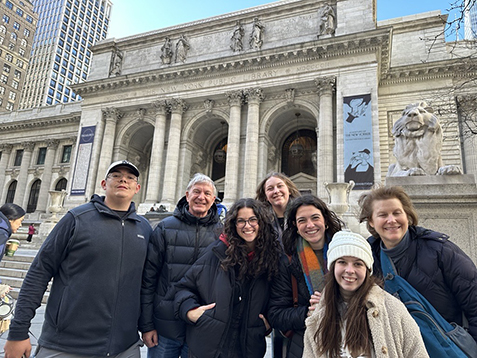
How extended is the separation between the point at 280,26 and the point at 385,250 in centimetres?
2332

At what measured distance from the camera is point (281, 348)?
264 cm

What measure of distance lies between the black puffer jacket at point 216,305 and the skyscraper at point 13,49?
221 feet

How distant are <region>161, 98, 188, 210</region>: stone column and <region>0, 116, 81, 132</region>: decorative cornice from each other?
1386 cm

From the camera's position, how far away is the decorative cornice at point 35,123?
3171 cm

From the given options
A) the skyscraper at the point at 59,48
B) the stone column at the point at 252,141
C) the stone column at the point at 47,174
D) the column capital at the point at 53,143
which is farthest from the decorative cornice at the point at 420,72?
the skyscraper at the point at 59,48

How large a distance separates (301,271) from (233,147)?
18959mm

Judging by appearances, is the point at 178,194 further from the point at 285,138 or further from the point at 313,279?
the point at 313,279

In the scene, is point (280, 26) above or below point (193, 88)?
above

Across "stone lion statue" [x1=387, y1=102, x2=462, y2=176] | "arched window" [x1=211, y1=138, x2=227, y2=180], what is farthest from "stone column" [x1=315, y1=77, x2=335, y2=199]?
"stone lion statue" [x1=387, y1=102, x2=462, y2=176]

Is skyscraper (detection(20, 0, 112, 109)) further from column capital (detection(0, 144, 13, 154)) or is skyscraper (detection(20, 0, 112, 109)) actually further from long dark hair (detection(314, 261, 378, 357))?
long dark hair (detection(314, 261, 378, 357))

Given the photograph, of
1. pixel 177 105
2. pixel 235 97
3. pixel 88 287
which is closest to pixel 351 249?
pixel 88 287

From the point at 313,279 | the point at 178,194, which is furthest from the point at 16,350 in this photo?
the point at 178,194

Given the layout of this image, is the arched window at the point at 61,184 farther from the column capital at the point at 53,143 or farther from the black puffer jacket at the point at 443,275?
the black puffer jacket at the point at 443,275

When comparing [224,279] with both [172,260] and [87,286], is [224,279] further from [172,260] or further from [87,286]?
[87,286]
